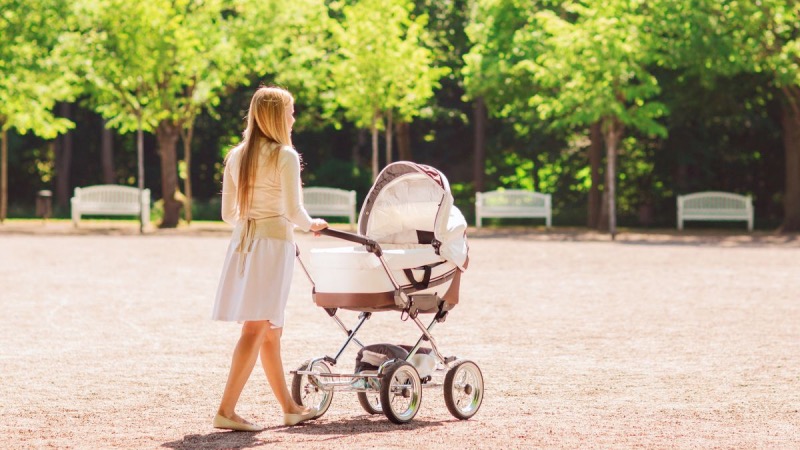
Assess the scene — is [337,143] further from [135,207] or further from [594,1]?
[594,1]

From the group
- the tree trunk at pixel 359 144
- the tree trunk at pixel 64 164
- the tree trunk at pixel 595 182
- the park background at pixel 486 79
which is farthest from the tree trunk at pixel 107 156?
the tree trunk at pixel 595 182

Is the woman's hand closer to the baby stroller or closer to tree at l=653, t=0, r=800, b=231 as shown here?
the baby stroller

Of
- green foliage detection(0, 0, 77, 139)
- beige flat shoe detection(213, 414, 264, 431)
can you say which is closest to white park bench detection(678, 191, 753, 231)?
green foliage detection(0, 0, 77, 139)

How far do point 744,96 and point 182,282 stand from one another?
22.1m

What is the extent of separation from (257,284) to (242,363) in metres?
0.43

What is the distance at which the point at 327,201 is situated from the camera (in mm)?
36969

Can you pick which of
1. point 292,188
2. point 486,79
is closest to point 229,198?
point 292,188

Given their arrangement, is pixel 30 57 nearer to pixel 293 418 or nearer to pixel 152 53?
pixel 152 53

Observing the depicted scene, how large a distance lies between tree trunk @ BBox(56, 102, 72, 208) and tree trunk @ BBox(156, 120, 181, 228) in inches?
493

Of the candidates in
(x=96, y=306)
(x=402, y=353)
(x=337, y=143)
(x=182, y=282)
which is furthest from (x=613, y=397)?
(x=337, y=143)

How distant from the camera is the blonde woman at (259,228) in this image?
7.04 m

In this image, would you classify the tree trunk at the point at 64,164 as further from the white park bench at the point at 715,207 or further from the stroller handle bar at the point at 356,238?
the stroller handle bar at the point at 356,238

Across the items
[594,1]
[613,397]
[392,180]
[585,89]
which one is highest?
[594,1]

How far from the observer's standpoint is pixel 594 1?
1226 inches
